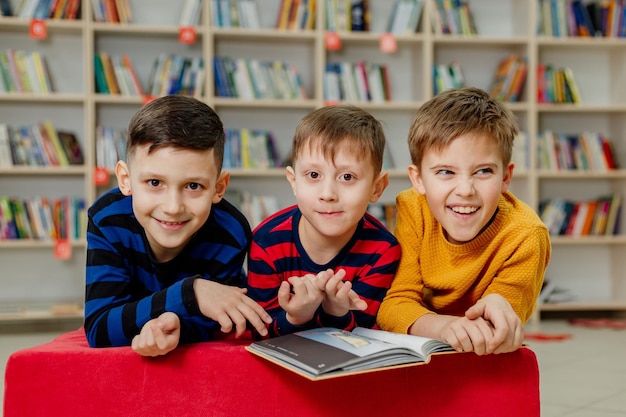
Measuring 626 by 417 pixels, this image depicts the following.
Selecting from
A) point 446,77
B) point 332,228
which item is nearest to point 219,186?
point 332,228

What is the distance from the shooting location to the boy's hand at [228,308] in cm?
133

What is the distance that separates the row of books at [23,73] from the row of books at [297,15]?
1.48 metres

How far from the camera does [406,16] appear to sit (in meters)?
4.57

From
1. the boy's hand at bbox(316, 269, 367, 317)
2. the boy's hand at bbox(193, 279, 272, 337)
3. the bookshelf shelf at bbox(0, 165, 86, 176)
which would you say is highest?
the bookshelf shelf at bbox(0, 165, 86, 176)

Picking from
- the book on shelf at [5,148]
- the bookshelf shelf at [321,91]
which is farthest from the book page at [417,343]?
the book on shelf at [5,148]

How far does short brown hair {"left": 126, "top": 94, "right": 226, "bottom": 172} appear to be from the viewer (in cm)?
141

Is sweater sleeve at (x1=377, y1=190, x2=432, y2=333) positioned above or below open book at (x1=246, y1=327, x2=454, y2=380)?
above

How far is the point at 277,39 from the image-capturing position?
4605 millimetres

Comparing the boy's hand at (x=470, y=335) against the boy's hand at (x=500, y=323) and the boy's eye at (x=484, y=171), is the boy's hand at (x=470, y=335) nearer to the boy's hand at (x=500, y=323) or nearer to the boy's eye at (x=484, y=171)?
the boy's hand at (x=500, y=323)

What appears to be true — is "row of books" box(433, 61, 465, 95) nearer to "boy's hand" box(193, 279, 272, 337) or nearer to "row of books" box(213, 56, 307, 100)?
"row of books" box(213, 56, 307, 100)

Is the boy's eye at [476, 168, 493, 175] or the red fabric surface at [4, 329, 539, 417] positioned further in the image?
the boy's eye at [476, 168, 493, 175]

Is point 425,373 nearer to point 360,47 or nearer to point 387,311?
point 387,311

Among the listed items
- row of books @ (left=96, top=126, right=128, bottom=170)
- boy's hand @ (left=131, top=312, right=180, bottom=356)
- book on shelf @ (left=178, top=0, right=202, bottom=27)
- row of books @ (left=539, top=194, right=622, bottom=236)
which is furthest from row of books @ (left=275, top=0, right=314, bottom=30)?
boy's hand @ (left=131, top=312, right=180, bottom=356)

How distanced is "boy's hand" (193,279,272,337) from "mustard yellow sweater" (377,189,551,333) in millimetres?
296
